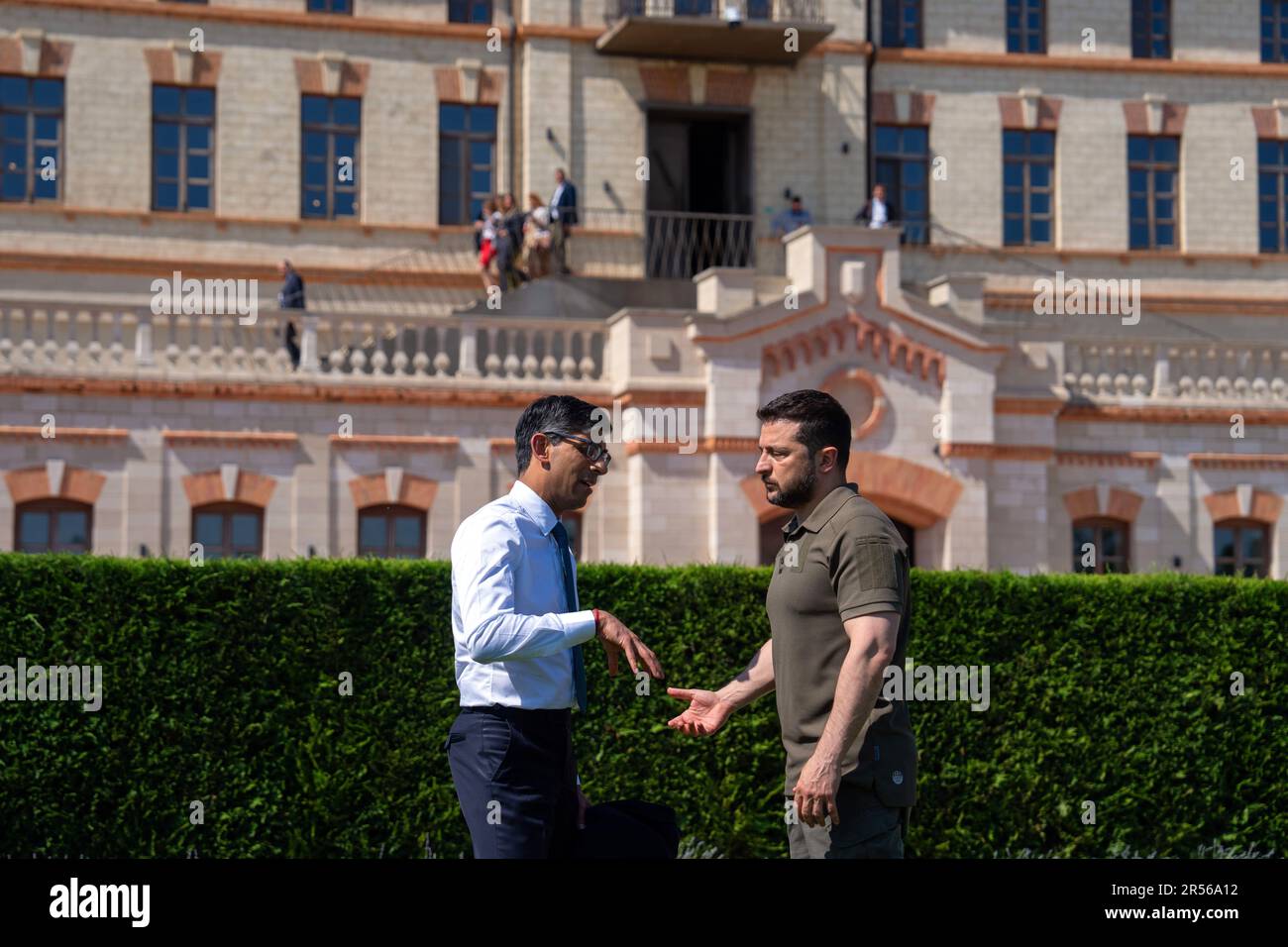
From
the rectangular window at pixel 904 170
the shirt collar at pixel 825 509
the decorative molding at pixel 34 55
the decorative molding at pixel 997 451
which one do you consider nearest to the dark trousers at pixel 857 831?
the shirt collar at pixel 825 509

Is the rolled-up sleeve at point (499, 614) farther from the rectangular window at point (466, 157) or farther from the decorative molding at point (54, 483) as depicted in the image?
the rectangular window at point (466, 157)

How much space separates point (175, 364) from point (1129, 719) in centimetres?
1486

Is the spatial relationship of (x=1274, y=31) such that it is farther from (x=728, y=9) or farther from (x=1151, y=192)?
(x=728, y=9)

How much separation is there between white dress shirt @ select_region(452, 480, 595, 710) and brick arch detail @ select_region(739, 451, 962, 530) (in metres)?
18.3

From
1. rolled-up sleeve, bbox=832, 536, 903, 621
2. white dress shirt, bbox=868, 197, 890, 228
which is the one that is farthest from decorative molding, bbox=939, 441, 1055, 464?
rolled-up sleeve, bbox=832, 536, 903, 621

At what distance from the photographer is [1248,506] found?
90.1ft

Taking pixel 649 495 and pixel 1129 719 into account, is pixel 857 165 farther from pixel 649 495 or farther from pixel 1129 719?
pixel 1129 719

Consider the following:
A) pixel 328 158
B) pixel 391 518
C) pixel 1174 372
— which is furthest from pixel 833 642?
pixel 328 158

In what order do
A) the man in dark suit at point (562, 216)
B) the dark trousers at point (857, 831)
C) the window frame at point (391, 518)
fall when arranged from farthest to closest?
the man in dark suit at point (562, 216) < the window frame at point (391, 518) < the dark trousers at point (857, 831)

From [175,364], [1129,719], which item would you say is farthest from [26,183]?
[1129,719]

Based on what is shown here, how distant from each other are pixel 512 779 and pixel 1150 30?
33.1 metres

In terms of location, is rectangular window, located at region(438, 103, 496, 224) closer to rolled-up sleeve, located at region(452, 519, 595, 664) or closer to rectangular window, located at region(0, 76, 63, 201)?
rectangular window, located at region(0, 76, 63, 201)

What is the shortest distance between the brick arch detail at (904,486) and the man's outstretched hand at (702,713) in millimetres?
17756

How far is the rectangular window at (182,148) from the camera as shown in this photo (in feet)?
107
